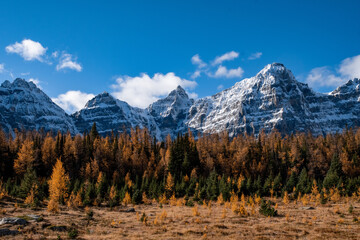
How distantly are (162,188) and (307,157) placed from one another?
2251 inches

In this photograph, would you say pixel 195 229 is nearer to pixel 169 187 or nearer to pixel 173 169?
pixel 169 187

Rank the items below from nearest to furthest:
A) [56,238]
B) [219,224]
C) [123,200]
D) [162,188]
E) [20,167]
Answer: [56,238] → [219,224] → [123,200] → [162,188] → [20,167]

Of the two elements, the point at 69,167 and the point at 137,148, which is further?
the point at 137,148

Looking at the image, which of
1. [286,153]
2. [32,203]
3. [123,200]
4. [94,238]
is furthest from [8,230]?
[286,153]

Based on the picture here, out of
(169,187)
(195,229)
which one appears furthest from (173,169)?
(195,229)

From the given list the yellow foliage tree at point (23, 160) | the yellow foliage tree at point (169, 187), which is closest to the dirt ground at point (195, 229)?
the yellow foliage tree at point (169, 187)

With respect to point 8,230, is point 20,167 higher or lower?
higher

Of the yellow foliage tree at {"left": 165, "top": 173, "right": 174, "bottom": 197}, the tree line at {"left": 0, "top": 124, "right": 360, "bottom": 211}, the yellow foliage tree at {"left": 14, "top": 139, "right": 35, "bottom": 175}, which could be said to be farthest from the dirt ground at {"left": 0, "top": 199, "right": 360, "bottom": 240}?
the yellow foliage tree at {"left": 14, "top": 139, "right": 35, "bottom": 175}

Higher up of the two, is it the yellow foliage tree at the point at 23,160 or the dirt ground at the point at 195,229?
the yellow foliage tree at the point at 23,160

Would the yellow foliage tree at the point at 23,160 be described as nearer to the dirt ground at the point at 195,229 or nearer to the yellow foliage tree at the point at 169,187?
the yellow foliage tree at the point at 169,187

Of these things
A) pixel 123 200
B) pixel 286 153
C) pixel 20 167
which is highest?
pixel 286 153

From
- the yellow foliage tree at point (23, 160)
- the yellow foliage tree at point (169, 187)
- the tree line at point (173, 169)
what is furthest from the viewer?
the yellow foliage tree at point (23, 160)

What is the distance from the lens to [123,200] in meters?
48.2

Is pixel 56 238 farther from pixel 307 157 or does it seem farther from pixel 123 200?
pixel 307 157
